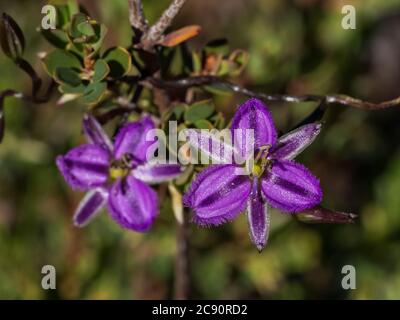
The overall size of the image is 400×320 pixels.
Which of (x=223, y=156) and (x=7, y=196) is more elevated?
(x=7, y=196)

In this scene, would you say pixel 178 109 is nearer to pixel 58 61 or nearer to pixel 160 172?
pixel 160 172

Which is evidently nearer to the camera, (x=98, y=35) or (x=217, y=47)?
(x=98, y=35)

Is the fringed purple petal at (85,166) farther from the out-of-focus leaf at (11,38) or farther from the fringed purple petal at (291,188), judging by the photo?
the fringed purple petal at (291,188)

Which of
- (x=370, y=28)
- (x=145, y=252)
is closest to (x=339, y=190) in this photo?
(x=370, y=28)

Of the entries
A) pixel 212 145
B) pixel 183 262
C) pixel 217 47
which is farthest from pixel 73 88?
pixel 183 262

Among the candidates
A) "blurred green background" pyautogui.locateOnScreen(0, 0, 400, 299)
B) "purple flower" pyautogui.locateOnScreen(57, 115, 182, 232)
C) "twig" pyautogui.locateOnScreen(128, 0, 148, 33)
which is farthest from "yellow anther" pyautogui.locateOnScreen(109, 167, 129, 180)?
"blurred green background" pyautogui.locateOnScreen(0, 0, 400, 299)

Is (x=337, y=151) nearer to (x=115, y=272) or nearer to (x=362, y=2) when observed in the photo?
(x=362, y=2)
